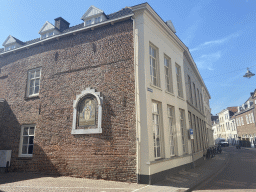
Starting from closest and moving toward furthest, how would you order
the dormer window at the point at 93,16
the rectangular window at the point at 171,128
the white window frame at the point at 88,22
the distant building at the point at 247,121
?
the rectangular window at the point at 171,128 < the dormer window at the point at 93,16 < the white window frame at the point at 88,22 < the distant building at the point at 247,121

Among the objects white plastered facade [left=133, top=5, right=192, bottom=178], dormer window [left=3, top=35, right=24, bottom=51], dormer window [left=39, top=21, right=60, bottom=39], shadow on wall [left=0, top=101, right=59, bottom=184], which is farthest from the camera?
dormer window [left=3, top=35, right=24, bottom=51]

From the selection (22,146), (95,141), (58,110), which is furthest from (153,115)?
(22,146)

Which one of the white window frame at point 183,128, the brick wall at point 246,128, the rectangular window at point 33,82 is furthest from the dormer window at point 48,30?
the brick wall at point 246,128

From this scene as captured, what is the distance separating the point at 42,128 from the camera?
1062cm

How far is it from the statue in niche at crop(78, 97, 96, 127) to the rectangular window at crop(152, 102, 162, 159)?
2.94 metres

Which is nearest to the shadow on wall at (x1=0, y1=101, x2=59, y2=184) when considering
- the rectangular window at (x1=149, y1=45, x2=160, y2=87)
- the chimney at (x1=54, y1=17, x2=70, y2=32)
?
the chimney at (x1=54, y1=17, x2=70, y2=32)

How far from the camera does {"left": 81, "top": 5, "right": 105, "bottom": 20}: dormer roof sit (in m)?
10.9

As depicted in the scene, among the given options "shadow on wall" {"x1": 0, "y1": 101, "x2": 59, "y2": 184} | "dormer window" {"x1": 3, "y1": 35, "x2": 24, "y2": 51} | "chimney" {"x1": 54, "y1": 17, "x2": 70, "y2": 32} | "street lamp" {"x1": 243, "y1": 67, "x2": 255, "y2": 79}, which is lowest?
"shadow on wall" {"x1": 0, "y1": 101, "x2": 59, "y2": 184}

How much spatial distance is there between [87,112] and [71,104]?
1.25 meters

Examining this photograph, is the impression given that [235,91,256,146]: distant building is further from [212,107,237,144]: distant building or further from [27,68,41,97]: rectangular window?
[27,68,41,97]: rectangular window

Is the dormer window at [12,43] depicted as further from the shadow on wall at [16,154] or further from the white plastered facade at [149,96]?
the white plastered facade at [149,96]

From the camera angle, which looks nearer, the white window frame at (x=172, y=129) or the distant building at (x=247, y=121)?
the white window frame at (x=172, y=129)

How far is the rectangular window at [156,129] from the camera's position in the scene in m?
8.97

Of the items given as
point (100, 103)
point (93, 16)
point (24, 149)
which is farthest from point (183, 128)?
point (24, 149)
